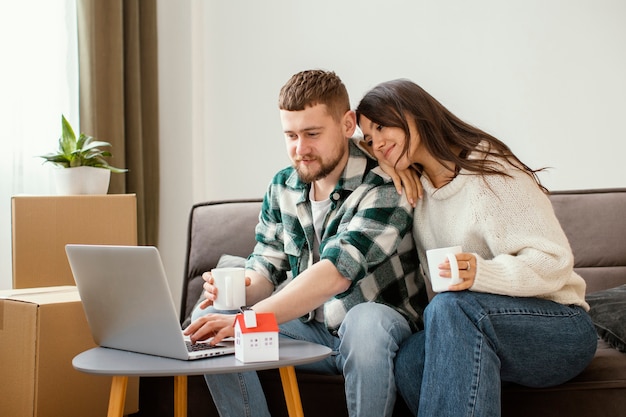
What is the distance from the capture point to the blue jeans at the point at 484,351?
1.42 meters

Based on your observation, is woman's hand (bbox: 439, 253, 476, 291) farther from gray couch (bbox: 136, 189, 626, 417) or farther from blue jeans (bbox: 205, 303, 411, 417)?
gray couch (bbox: 136, 189, 626, 417)

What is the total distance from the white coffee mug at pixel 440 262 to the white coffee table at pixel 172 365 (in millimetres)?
270

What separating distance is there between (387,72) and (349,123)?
4.70 feet

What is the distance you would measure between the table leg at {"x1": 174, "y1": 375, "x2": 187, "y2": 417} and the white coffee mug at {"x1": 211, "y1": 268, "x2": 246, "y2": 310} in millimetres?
246

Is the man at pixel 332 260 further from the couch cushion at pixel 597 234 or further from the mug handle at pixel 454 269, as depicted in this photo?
the couch cushion at pixel 597 234

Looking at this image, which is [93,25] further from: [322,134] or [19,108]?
[322,134]

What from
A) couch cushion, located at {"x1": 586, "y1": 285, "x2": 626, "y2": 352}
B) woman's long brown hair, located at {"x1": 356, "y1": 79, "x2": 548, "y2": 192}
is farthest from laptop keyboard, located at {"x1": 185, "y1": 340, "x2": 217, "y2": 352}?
couch cushion, located at {"x1": 586, "y1": 285, "x2": 626, "y2": 352}

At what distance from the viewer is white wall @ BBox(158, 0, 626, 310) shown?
119 inches

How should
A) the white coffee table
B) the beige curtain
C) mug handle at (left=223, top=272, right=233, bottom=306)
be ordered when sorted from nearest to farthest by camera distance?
1. the white coffee table
2. mug handle at (left=223, top=272, right=233, bottom=306)
3. the beige curtain

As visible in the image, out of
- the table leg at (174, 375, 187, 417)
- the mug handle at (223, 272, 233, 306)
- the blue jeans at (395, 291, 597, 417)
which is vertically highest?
the mug handle at (223, 272, 233, 306)

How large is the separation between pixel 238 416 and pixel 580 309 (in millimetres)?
796

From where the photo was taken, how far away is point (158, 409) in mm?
1979

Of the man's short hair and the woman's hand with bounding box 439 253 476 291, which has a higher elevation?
the man's short hair

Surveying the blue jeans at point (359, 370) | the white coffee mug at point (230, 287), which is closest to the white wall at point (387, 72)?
the blue jeans at point (359, 370)
